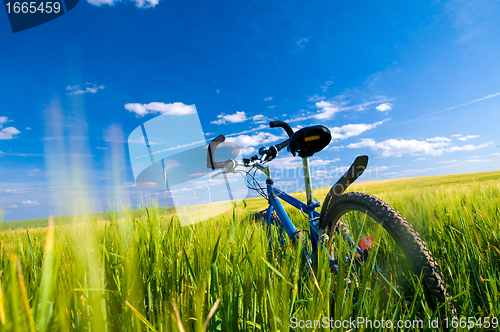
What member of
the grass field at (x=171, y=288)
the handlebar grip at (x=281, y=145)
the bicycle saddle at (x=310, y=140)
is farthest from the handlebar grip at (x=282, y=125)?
the grass field at (x=171, y=288)

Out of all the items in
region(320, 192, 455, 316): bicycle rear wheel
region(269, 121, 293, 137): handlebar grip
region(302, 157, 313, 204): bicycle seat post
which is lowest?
region(320, 192, 455, 316): bicycle rear wheel

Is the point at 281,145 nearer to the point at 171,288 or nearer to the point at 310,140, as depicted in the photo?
the point at 310,140

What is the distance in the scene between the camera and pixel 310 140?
1.98m

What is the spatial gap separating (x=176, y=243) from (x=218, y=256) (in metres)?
0.30

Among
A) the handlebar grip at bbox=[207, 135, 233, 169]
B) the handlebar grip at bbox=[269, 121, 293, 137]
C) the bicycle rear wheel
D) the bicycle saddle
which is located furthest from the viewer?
the handlebar grip at bbox=[207, 135, 233, 169]

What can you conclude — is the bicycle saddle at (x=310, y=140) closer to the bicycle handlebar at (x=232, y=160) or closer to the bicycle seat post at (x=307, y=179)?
the bicycle seat post at (x=307, y=179)

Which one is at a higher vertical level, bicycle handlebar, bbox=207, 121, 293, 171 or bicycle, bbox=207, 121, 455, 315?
bicycle handlebar, bbox=207, 121, 293, 171

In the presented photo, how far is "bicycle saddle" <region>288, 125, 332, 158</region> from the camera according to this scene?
194 cm

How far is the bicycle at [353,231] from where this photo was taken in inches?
44.6

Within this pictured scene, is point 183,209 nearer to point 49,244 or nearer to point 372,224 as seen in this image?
point 49,244

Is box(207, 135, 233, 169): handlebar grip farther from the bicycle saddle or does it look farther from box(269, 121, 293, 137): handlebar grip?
the bicycle saddle

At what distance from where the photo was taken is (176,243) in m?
1.36

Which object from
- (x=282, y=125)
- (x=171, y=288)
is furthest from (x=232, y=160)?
(x=171, y=288)

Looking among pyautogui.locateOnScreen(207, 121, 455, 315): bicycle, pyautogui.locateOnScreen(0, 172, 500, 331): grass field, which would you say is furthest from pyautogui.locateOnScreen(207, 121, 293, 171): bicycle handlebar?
pyautogui.locateOnScreen(0, 172, 500, 331): grass field
